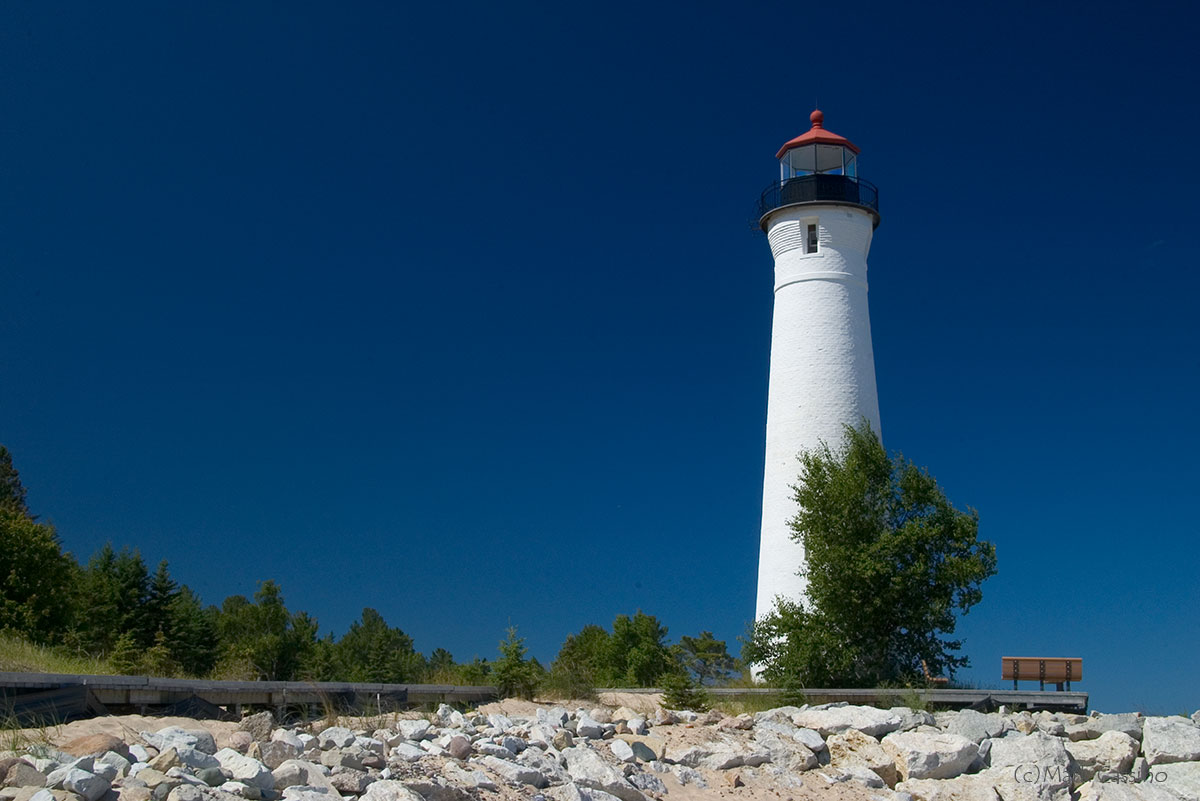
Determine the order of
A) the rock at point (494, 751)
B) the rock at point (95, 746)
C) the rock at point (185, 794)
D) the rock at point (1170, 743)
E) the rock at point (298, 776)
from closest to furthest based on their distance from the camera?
the rock at point (185, 794) < the rock at point (95, 746) < the rock at point (298, 776) < the rock at point (494, 751) < the rock at point (1170, 743)

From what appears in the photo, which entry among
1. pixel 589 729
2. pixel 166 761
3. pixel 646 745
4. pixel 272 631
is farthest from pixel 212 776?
pixel 272 631

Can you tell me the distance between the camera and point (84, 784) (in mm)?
8922

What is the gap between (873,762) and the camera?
1588 cm

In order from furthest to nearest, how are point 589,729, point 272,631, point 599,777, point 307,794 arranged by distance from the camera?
point 272,631, point 589,729, point 599,777, point 307,794

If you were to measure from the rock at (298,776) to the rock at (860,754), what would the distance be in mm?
7998

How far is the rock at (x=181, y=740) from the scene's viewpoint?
34.9 feet

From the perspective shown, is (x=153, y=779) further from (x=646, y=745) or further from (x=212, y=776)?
(x=646, y=745)

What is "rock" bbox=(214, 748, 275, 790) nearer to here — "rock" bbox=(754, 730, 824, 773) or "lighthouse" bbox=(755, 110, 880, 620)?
"rock" bbox=(754, 730, 824, 773)

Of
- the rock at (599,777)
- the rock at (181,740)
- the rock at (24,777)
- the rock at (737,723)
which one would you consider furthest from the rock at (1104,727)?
the rock at (24,777)

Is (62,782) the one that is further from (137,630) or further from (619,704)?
(137,630)

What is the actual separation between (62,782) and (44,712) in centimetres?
275

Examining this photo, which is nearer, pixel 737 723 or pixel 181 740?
pixel 181 740

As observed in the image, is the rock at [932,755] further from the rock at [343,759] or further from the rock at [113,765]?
the rock at [113,765]

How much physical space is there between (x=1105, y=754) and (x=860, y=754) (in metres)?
3.77
